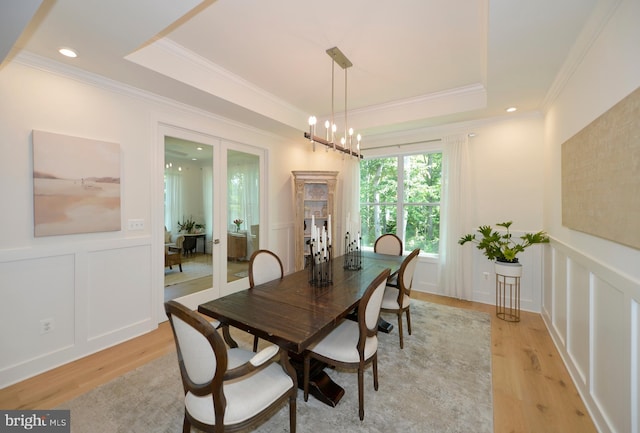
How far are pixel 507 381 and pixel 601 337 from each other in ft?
2.53

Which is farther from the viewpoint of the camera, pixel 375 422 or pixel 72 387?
pixel 72 387

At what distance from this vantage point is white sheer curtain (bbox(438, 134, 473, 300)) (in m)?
3.79

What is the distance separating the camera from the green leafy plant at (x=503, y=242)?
3.15 metres

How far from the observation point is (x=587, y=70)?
191 cm

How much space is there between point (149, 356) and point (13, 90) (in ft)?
8.16

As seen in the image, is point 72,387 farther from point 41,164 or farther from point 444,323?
point 444,323

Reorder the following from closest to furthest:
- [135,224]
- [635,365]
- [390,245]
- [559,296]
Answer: [635,365], [559,296], [135,224], [390,245]

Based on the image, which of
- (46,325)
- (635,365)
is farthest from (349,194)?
(46,325)

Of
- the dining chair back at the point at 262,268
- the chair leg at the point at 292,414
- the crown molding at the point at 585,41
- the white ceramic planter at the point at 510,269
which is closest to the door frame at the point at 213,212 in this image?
the dining chair back at the point at 262,268

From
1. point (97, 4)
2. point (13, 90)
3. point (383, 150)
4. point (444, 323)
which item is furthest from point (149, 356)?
point (383, 150)

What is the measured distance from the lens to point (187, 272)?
11.1 ft

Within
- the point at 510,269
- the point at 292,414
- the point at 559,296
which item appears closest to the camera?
the point at 292,414

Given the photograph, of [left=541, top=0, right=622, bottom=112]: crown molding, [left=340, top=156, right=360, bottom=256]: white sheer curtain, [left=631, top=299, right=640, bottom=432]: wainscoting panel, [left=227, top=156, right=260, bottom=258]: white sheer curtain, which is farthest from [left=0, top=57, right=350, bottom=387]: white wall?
[left=631, top=299, right=640, bottom=432]: wainscoting panel

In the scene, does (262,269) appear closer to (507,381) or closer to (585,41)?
(507,381)
